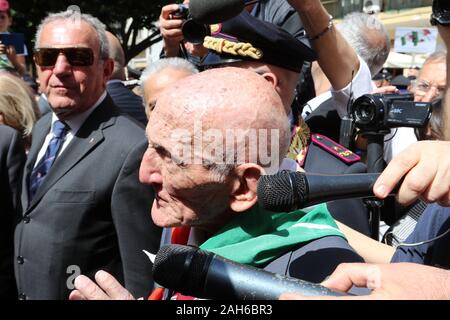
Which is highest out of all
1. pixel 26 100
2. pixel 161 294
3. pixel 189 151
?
pixel 189 151

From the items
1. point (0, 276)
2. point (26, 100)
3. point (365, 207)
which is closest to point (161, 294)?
point (365, 207)

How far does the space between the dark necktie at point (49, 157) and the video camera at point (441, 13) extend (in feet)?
6.64

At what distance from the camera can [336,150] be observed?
2.62 meters

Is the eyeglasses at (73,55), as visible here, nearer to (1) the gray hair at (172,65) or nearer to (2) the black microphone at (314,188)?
(1) the gray hair at (172,65)

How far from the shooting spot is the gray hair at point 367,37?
3.56 m

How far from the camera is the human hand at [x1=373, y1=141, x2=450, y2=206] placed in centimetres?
115

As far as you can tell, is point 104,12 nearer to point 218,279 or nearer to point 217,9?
point 217,9

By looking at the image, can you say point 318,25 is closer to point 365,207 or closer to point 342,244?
point 365,207

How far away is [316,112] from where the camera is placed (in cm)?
320

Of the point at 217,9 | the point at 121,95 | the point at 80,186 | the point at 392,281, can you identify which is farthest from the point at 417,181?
the point at 121,95

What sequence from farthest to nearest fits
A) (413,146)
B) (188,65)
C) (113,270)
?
(188,65) < (113,270) < (413,146)

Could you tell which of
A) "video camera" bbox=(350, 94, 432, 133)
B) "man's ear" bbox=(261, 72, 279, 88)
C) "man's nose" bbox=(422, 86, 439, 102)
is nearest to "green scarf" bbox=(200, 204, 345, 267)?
"video camera" bbox=(350, 94, 432, 133)

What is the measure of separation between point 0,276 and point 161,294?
1.80 meters
